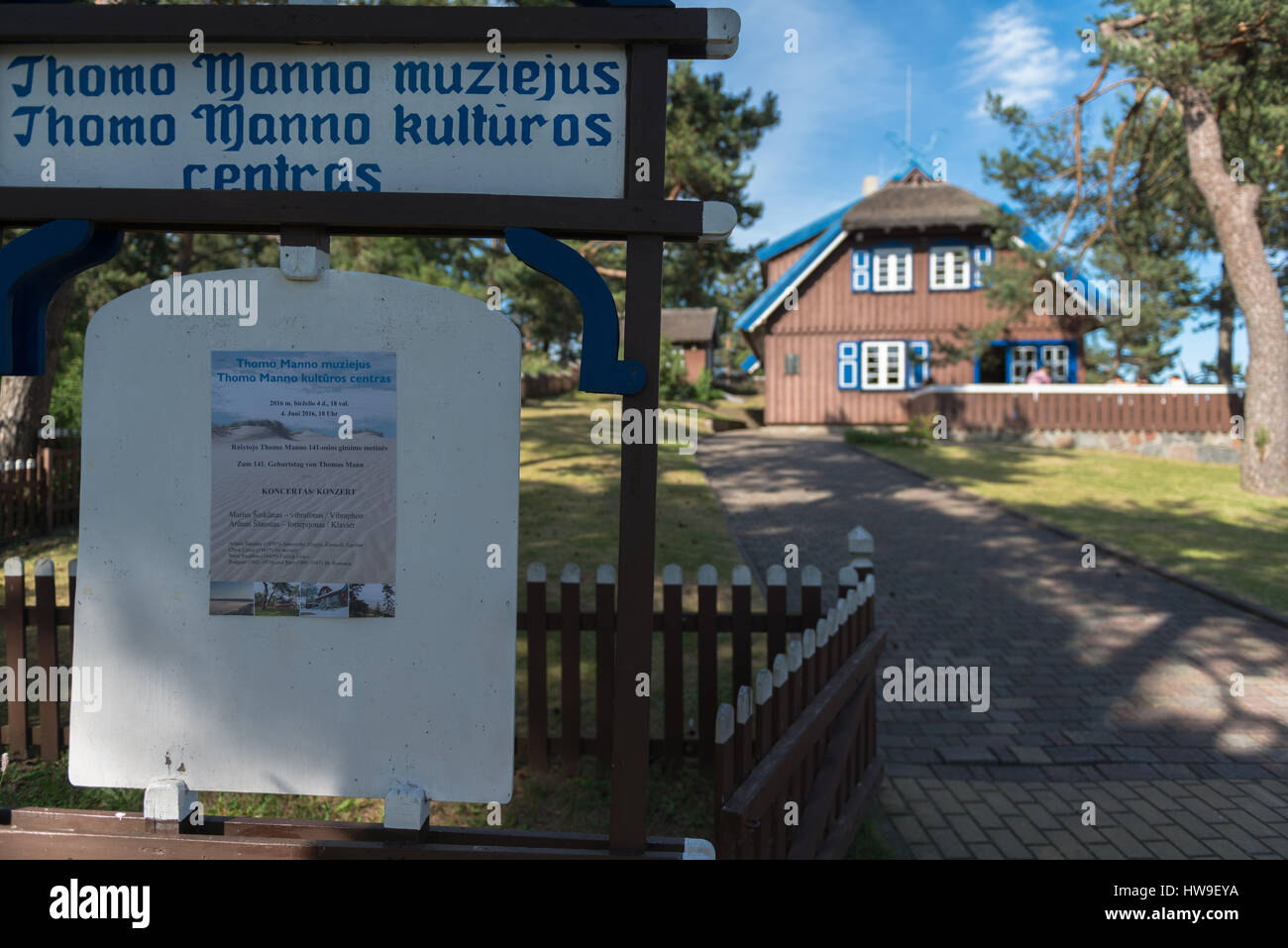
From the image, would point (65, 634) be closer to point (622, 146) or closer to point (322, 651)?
point (322, 651)

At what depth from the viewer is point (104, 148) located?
303 centimetres

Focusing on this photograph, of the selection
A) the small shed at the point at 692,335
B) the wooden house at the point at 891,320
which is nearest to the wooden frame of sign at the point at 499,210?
the wooden house at the point at 891,320

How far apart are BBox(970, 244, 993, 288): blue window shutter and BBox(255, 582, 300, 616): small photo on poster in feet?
91.6

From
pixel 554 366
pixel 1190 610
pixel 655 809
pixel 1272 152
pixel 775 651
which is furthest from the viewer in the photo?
pixel 554 366

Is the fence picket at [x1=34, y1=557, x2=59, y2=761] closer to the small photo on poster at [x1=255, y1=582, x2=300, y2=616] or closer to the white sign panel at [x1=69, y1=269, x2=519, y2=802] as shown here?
the white sign panel at [x1=69, y1=269, x2=519, y2=802]

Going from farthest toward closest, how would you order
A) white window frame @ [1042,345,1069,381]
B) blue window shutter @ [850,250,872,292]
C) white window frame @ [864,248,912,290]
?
blue window shutter @ [850,250,872,292]
white window frame @ [864,248,912,290]
white window frame @ [1042,345,1069,381]

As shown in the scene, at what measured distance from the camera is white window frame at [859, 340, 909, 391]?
91.6 feet

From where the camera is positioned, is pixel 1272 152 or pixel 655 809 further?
pixel 1272 152

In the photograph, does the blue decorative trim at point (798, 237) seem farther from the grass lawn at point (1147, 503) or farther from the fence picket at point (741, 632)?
the fence picket at point (741, 632)

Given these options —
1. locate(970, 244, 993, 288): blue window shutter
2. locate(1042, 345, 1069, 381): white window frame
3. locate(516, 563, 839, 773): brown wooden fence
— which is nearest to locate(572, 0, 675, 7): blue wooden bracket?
locate(516, 563, 839, 773): brown wooden fence

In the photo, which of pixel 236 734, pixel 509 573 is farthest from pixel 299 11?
pixel 236 734

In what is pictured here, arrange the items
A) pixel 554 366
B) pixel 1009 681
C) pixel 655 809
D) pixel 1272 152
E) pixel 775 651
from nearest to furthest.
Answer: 1. pixel 655 809
2. pixel 775 651
3. pixel 1009 681
4. pixel 1272 152
5. pixel 554 366

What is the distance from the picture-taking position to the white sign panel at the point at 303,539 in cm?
299

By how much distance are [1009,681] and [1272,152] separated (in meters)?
17.3
